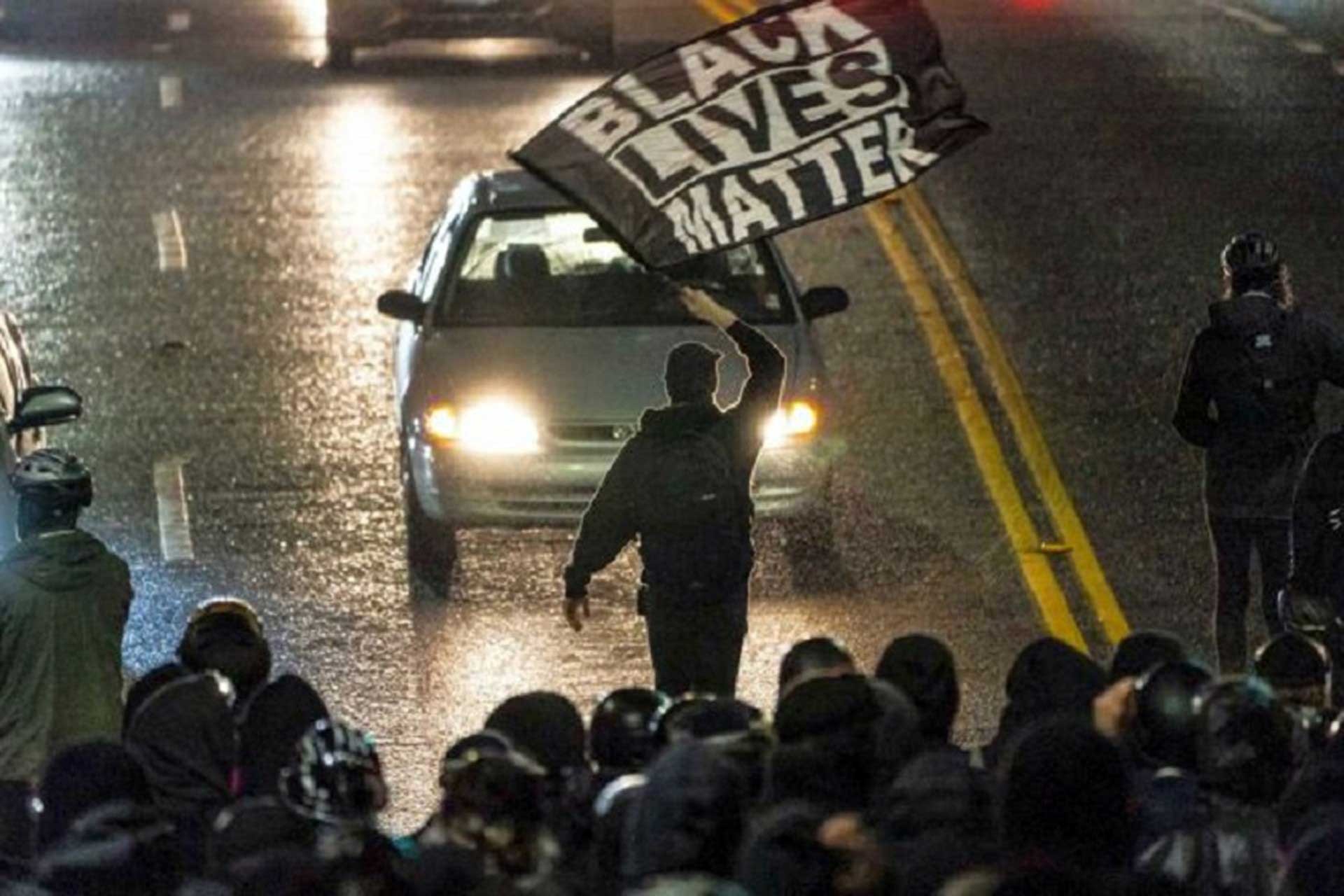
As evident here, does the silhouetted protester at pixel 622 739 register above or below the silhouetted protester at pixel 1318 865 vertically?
above

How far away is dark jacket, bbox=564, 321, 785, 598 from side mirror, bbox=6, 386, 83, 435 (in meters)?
1.95

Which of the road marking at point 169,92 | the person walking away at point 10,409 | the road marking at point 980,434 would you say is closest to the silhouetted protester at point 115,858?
the person walking away at point 10,409

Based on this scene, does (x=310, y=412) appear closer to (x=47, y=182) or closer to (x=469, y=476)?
(x=469, y=476)

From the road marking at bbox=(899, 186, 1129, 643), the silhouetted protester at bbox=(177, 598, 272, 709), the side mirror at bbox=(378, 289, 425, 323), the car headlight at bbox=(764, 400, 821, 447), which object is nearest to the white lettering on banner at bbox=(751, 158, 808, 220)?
the silhouetted protester at bbox=(177, 598, 272, 709)

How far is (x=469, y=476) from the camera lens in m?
15.6

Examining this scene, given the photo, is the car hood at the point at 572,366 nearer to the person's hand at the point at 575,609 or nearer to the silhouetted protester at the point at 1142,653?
the person's hand at the point at 575,609

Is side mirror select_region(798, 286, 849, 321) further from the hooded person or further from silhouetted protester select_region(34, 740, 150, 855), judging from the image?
the hooded person

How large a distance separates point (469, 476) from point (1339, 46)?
1559 centimetres

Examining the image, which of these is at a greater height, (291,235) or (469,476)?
(291,235)

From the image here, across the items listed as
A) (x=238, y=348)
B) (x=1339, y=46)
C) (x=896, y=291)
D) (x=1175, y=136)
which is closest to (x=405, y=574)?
(x=238, y=348)

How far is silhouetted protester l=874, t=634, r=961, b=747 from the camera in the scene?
8578mm

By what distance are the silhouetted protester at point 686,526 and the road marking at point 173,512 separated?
4538 mm

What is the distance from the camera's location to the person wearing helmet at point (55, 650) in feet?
32.8

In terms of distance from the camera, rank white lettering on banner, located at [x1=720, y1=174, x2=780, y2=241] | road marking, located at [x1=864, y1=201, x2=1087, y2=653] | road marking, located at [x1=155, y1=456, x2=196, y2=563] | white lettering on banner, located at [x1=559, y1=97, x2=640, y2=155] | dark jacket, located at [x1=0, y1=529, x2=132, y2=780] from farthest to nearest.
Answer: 1. road marking, located at [x1=155, y1=456, x2=196, y2=563]
2. road marking, located at [x1=864, y1=201, x2=1087, y2=653]
3. white lettering on banner, located at [x1=559, y1=97, x2=640, y2=155]
4. white lettering on banner, located at [x1=720, y1=174, x2=780, y2=241]
5. dark jacket, located at [x1=0, y1=529, x2=132, y2=780]
